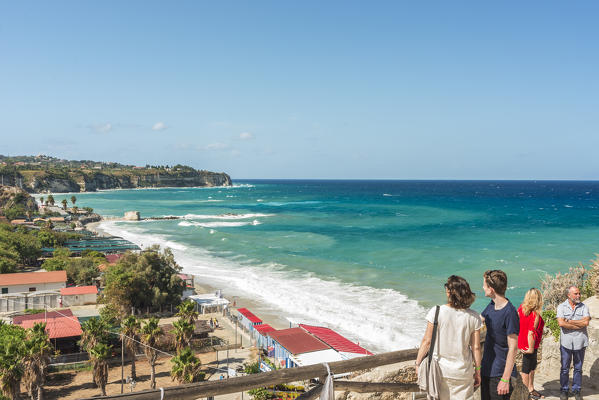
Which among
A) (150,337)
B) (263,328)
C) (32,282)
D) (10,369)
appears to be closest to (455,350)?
(10,369)

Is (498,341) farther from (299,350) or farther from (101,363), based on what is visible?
(101,363)

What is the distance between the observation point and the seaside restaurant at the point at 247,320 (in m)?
24.6

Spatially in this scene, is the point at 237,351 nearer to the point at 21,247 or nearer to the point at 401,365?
the point at 401,365

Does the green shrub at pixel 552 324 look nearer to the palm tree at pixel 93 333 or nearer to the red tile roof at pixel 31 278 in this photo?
the palm tree at pixel 93 333

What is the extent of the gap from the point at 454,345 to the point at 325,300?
87.8ft

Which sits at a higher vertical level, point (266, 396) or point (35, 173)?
point (35, 173)

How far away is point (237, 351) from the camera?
2311 centimetres

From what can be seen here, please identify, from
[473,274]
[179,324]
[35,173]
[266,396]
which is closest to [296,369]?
[266,396]

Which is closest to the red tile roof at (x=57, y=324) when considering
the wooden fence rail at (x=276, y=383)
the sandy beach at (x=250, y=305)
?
the sandy beach at (x=250, y=305)

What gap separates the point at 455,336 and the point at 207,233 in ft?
209

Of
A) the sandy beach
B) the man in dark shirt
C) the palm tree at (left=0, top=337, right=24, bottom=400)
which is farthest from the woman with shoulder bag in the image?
the sandy beach

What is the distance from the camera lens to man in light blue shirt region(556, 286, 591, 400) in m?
5.80

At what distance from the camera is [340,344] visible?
64.2 feet

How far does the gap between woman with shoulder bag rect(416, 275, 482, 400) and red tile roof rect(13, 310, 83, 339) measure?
75.0 ft
